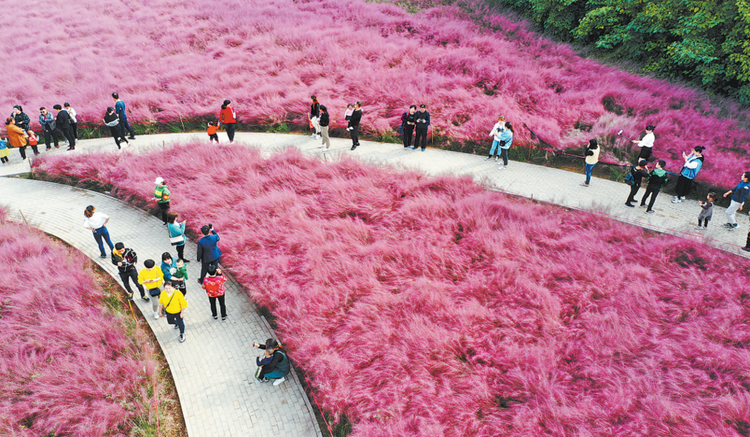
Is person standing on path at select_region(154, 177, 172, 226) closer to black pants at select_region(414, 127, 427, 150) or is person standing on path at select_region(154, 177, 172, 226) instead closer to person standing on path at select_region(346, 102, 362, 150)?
person standing on path at select_region(346, 102, 362, 150)

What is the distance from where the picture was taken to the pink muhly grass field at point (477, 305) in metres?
6.78

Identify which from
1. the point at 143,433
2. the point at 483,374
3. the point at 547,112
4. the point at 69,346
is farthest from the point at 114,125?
the point at 547,112

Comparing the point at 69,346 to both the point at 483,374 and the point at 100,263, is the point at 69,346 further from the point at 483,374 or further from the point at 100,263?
the point at 483,374

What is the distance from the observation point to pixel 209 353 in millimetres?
8336

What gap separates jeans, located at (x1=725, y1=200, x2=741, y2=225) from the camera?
10.5m

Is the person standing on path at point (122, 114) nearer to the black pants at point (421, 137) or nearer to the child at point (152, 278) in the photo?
the child at point (152, 278)

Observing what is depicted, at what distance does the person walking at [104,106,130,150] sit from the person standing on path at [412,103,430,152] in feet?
37.4

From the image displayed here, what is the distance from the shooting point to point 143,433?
269 inches

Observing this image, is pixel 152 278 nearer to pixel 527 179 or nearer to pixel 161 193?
pixel 161 193

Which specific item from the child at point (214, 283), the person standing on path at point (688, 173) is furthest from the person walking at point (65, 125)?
the person standing on path at point (688, 173)

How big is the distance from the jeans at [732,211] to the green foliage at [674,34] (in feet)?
27.3

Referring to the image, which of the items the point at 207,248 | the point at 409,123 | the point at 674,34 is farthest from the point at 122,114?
the point at 674,34

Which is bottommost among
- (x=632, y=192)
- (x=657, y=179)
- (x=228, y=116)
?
(x=632, y=192)

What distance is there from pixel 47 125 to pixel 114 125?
9.78 feet
